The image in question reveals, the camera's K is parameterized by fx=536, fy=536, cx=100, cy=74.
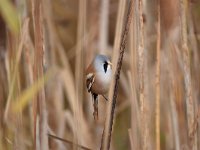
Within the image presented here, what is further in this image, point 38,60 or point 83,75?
point 83,75

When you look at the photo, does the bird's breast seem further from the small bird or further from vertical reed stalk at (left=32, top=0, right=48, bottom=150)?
vertical reed stalk at (left=32, top=0, right=48, bottom=150)

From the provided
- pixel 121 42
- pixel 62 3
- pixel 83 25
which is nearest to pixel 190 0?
pixel 83 25

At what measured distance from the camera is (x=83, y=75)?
4.43 ft

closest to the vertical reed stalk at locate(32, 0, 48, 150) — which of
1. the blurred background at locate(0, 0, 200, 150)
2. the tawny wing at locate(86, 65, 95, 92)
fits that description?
the blurred background at locate(0, 0, 200, 150)

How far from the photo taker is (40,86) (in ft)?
3.98

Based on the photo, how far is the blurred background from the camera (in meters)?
1.21

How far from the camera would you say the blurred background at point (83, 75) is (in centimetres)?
121

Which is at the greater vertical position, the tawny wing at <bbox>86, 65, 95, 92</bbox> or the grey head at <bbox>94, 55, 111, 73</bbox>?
the grey head at <bbox>94, 55, 111, 73</bbox>

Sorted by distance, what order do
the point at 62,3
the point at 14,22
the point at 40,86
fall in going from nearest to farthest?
the point at 40,86 < the point at 14,22 < the point at 62,3

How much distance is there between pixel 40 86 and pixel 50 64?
79cm

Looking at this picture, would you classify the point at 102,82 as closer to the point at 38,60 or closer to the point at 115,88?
the point at 115,88

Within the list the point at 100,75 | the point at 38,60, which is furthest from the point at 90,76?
the point at 38,60

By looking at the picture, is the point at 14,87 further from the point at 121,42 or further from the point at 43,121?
the point at 121,42

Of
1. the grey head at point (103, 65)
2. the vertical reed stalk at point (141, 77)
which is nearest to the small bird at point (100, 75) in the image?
the grey head at point (103, 65)
